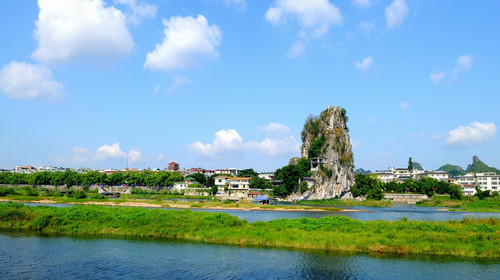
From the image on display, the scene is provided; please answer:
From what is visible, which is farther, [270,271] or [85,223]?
[85,223]

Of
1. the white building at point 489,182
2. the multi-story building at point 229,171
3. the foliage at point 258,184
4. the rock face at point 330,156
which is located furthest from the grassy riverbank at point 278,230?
the multi-story building at point 229,171

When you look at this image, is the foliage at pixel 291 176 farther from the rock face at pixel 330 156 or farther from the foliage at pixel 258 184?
the foliage at pixel 258 184

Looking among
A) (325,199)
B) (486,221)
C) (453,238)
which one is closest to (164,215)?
(453,238)

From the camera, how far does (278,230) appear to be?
30484 millimetres

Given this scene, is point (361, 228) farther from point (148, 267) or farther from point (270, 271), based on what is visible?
point (148, 267)

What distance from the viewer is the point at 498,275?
20000mm

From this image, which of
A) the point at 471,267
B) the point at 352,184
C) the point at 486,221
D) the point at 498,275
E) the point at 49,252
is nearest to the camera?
the point at 498,275

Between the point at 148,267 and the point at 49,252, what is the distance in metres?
8.42

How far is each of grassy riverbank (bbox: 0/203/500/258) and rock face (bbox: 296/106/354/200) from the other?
78.0 m

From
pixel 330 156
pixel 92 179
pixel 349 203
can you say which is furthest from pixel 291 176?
pixel 92 179

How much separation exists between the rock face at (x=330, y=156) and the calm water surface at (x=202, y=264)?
8516 cm

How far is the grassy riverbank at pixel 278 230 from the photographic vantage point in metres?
26.1

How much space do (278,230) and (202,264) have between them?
10.5 m

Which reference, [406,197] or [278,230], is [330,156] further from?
[278,230]
